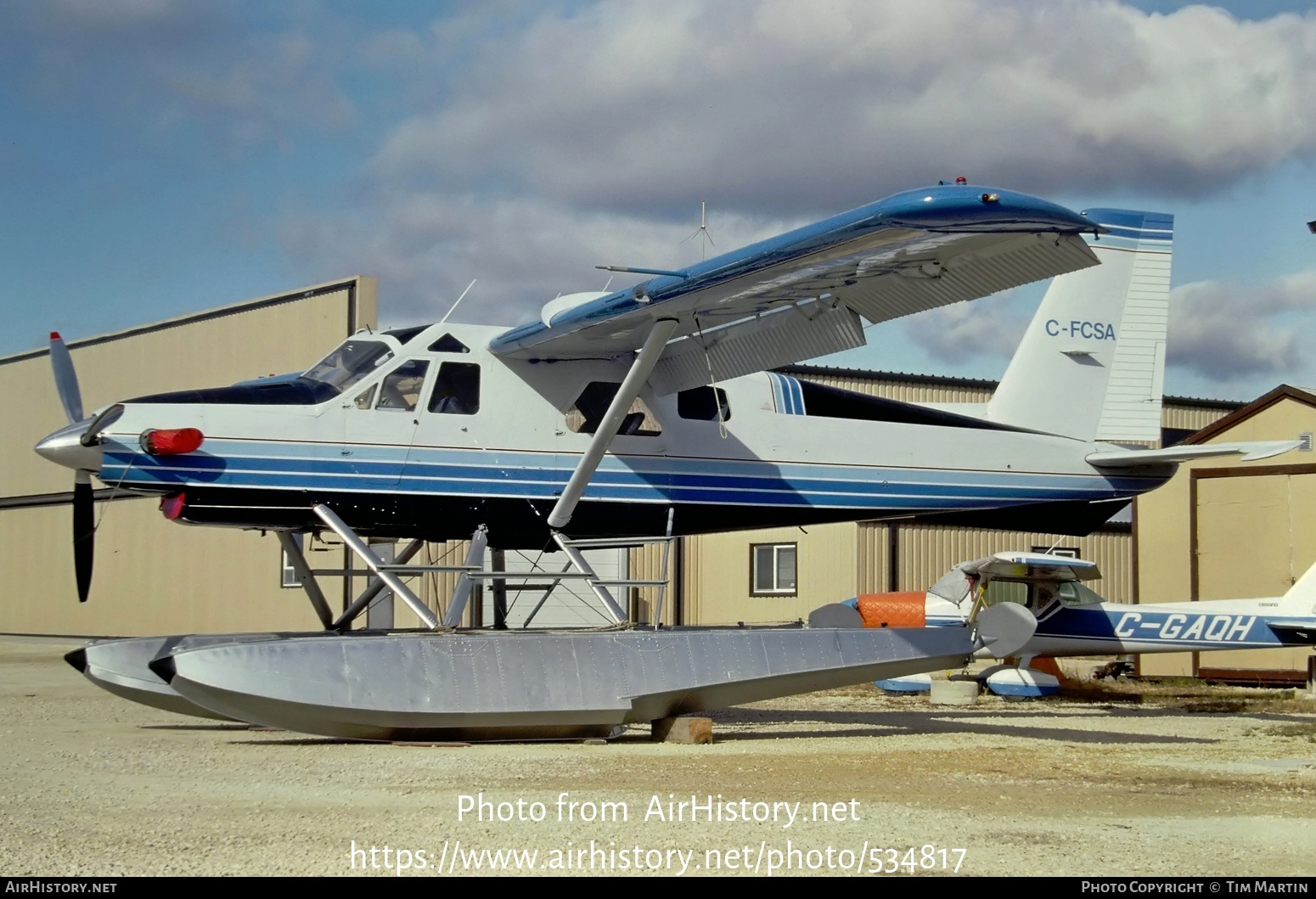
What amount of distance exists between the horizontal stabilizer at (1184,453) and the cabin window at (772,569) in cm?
1200

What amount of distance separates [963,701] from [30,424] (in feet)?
79.4

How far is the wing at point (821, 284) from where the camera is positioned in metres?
7.78

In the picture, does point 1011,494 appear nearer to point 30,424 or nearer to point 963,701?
point 963,701

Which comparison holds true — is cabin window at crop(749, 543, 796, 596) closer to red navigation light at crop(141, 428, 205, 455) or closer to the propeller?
the propeller

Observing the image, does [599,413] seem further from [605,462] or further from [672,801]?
[672,801]

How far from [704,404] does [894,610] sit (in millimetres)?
6979

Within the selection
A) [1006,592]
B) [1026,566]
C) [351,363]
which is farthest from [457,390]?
[1006,592]

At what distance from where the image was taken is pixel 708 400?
39.1 ft

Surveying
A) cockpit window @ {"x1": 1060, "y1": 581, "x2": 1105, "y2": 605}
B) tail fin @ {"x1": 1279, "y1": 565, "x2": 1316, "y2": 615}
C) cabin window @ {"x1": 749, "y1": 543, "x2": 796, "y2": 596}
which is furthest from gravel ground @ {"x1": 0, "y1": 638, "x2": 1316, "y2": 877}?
cabin window @ {"x1": 749, "y1": 543, "x2": 796, "y2": 596}

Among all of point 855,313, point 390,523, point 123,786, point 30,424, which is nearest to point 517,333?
point 390,523

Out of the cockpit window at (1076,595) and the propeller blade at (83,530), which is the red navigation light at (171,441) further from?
the cockpit window at (1076,595)

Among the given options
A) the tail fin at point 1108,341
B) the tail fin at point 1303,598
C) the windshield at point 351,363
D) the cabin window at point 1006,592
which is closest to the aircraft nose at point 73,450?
the windshield at point 351,363

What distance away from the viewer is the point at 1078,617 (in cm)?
1702

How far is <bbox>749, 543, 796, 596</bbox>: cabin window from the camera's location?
24953mm
